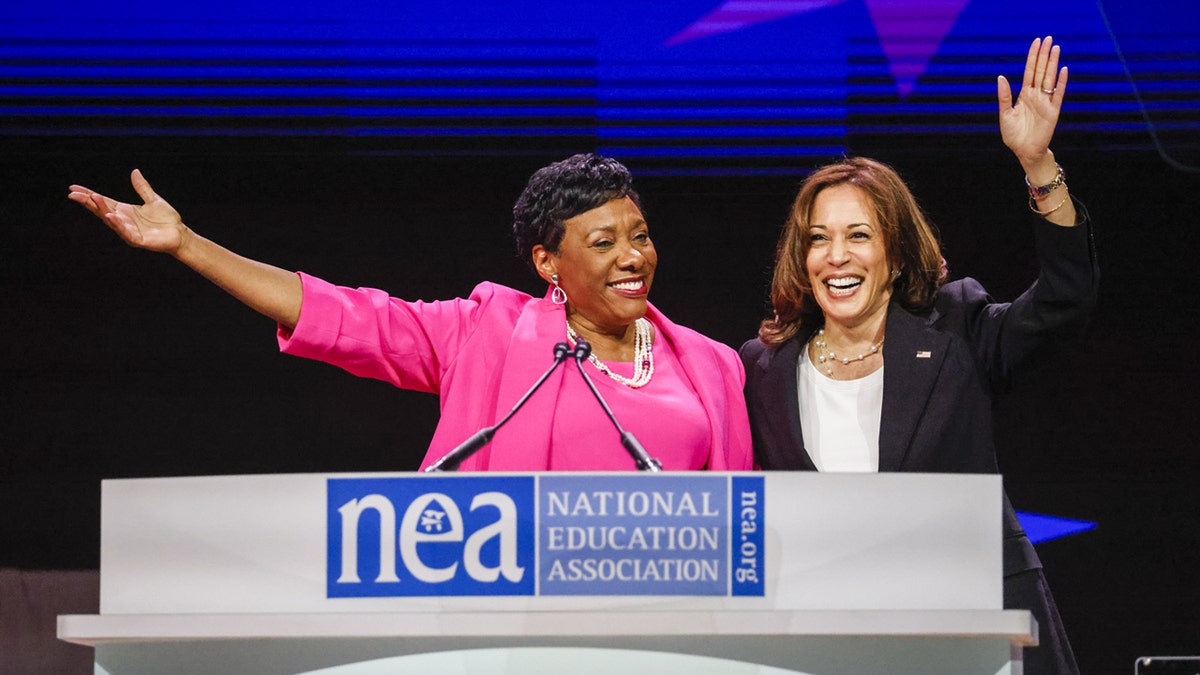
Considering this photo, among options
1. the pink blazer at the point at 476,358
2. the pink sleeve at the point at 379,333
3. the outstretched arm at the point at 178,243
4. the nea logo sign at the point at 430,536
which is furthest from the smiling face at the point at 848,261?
the nea logo sign at the point at 430,536

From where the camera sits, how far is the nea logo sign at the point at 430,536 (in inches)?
57.2

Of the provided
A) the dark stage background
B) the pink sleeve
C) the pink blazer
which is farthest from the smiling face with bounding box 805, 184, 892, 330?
the dark stage background

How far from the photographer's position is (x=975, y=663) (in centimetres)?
144

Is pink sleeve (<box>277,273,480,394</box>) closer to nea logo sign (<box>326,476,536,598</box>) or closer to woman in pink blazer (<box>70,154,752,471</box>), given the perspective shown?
woman in pink blazer (<box>70,154,752,471</box>)

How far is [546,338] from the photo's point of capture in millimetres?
2521

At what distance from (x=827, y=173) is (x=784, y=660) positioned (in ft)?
4.55

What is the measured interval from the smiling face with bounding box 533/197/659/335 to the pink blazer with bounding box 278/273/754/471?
8 centimetres

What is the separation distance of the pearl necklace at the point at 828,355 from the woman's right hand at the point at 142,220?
4.10 feet

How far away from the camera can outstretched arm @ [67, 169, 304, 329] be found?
227cm

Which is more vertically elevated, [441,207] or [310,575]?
[441,207]

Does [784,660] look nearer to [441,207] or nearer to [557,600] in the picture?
[557,600]

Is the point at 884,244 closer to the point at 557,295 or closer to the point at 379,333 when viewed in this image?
the point at 557,295

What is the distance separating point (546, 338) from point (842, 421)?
603 mm

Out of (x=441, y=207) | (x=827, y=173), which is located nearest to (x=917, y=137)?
(x=827, y=173)
